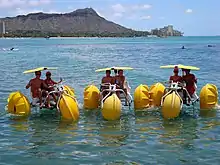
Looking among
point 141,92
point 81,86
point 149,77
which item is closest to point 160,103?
point 141,92

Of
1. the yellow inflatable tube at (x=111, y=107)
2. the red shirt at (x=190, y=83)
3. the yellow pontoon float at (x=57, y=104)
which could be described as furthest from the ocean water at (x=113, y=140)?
the red shirt at (x=190, y=83)

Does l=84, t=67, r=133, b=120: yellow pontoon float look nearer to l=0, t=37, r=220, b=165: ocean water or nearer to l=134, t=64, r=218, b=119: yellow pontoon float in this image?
l=0, t=37, r=220, b=165: ocean water

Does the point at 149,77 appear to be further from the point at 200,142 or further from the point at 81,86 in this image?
the point at 200,142

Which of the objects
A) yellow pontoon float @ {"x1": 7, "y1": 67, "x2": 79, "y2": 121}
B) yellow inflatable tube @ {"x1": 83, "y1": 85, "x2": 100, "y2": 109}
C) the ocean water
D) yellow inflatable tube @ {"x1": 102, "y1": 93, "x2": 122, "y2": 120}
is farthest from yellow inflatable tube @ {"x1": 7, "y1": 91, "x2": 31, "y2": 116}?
yellow inflatable tube @ {"x1": 102, "y1": 93, "x2": 122, "y2": 120}

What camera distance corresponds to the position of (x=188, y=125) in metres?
14.8

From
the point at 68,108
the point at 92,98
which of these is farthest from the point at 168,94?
the point at 68,108

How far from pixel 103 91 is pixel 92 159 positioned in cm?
492

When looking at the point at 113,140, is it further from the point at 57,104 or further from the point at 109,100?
the point at 57,104

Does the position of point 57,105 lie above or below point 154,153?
above

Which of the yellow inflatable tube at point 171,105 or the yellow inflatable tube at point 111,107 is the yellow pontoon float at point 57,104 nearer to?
the yellow inflatable tube at point 111,107

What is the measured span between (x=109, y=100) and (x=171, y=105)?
230 centimetres

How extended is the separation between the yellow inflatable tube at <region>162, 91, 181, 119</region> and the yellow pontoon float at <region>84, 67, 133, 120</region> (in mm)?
1680

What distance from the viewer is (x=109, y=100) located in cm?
1488

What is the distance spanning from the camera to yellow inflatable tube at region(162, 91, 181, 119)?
591 inches
